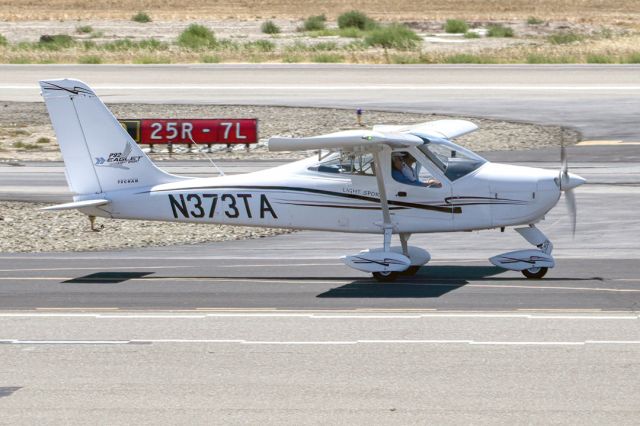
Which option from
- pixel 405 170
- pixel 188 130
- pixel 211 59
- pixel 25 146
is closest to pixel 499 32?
pixel 211 59

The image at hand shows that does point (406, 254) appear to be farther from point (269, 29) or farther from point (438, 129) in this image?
point (269, 29)

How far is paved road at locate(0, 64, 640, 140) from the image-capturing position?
4172 centimetres

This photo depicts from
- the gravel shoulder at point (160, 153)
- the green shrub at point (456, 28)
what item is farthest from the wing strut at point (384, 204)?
the green shrub at point (456, 28)

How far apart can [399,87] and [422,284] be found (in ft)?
105

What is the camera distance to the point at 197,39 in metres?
73.0

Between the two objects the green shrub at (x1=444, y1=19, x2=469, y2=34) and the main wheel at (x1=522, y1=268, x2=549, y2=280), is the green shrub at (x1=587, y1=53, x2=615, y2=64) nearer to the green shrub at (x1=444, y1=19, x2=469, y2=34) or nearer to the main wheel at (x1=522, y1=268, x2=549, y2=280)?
the green shrub at (x1=444, y1=19, x2=469, y2=34)

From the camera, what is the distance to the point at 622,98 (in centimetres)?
4459

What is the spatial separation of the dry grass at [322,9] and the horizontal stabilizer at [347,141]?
8645 centimetres

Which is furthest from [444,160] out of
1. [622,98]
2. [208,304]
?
Result: [622,98]

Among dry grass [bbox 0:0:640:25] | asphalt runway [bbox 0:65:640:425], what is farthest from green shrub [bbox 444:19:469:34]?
asphalt runway [bbox 0:65:640:425]

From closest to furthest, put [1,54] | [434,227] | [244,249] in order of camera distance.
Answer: [434,227], [244,249], [1,54]
